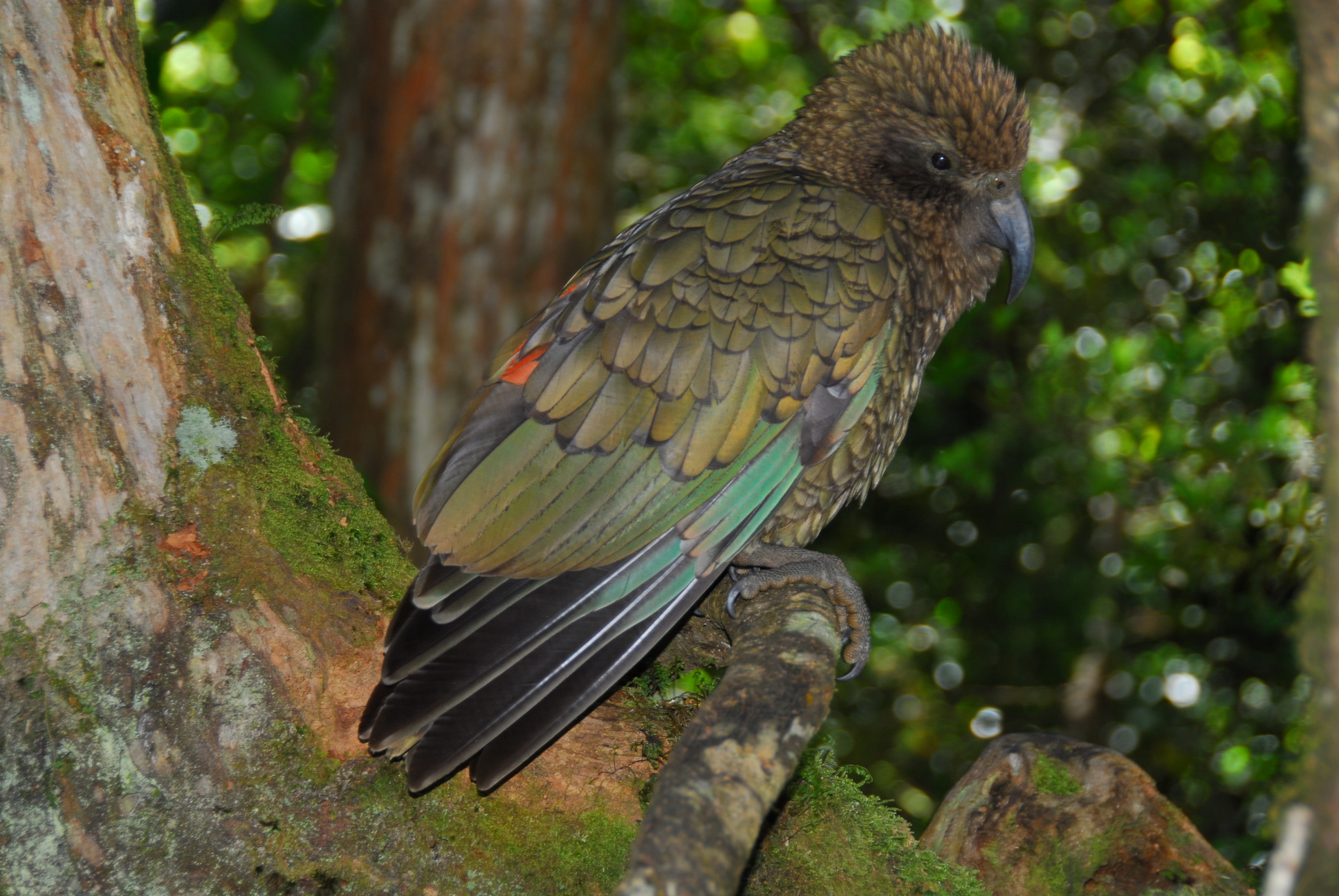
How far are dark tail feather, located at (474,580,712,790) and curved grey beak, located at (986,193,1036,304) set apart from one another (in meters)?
1.60

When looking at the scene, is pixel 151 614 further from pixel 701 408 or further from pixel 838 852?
pixel 838 852

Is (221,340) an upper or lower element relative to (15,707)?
upper

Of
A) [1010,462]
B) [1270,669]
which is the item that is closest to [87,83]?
[1010,462]

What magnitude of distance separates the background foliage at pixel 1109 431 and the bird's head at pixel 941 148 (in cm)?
137

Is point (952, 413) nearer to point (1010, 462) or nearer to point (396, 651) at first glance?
point (1010, 462)

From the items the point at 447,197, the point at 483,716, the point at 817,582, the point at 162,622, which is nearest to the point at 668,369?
the point at 817,582

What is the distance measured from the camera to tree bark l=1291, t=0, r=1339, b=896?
108 cm

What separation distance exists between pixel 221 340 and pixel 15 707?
0.82 meters

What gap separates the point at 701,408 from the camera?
250cm

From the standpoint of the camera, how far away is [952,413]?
5.65 meters

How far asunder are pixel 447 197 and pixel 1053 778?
358cm

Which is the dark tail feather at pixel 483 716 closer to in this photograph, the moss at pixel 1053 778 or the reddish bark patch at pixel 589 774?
the reddish bark patch at pixel 589 774

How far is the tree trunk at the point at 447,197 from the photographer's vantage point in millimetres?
4773

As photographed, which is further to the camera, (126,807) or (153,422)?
(153,422)
